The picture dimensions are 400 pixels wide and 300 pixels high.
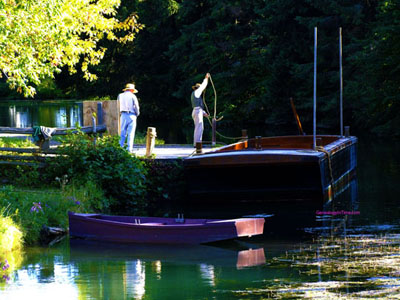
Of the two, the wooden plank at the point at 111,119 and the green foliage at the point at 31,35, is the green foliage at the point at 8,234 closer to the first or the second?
the green foliage at the point at 31,35

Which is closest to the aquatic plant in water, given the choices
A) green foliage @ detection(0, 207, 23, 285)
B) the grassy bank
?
green foliage @ detection(0, 207, 23, 285)

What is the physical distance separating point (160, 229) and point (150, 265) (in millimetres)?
1221

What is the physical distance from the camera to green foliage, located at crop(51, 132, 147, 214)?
17891 mm

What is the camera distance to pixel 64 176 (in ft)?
56.6

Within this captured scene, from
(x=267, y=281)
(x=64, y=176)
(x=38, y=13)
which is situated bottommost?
(x=267, y=281)

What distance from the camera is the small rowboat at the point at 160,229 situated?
14211mm

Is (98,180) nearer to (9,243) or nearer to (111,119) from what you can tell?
(111,119)

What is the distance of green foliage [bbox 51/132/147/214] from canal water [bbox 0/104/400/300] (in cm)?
307

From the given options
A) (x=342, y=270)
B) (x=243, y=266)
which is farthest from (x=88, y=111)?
(x=342, y=270)

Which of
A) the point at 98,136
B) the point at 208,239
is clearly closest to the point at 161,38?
the point at 98,136

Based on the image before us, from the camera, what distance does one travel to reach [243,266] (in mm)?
12922

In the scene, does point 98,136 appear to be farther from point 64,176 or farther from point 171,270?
point 171,270

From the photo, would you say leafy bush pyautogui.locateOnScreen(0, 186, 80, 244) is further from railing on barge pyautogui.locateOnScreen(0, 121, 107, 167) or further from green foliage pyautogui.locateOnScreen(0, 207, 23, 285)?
railing on barge pyautogui.locateOnScreen(0, 121, 107, 167)

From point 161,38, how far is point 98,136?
150ft
